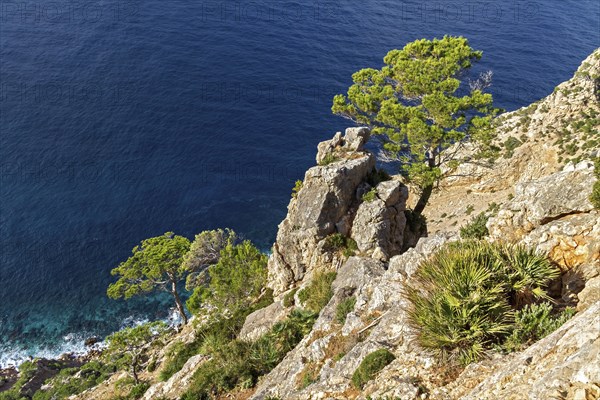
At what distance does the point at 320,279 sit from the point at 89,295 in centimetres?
4424

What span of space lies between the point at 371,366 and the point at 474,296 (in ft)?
17.8

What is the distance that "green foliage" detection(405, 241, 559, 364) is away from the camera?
16.0m

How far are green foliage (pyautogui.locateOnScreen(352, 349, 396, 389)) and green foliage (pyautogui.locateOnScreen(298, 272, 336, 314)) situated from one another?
38.6ft

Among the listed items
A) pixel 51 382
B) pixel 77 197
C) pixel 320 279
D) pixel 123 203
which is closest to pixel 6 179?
pixel 77 197

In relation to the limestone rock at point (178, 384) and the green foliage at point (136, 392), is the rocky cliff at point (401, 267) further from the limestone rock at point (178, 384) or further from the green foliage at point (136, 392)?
the green foliage at point (136, 392)

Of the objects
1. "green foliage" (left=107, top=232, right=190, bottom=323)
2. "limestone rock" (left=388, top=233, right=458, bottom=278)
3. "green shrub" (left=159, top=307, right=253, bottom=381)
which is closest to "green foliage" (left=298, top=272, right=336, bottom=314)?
"limestone rock" (left=388, top=233, right=458, bottom=278)

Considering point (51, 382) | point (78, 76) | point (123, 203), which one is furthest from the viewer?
point (78, 76)

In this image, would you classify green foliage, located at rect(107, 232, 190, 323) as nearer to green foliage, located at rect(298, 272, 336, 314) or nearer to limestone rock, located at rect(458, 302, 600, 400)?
green foliage, located at rect(298, 272, 336, 314)

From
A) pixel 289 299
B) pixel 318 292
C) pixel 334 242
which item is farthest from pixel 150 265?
pixel 318 292

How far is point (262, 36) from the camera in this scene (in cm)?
11875

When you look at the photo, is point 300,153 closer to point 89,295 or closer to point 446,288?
point 89,295

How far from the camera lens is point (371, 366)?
18000mm

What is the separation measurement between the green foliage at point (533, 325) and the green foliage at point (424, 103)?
1877cm

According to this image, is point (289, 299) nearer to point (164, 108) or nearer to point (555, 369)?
point (555, 369)
